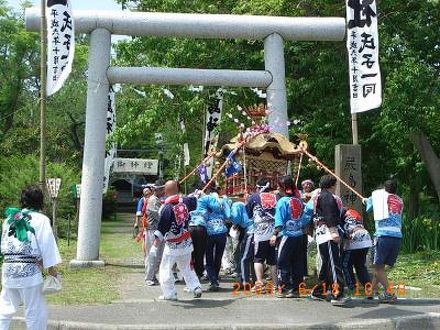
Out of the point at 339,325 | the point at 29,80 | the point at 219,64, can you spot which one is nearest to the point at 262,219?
the point at 339,325

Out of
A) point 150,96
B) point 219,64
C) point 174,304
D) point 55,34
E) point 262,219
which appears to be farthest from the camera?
point 150,96

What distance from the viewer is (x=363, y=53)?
1234cm

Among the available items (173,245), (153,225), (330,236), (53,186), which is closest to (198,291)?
(173,245)

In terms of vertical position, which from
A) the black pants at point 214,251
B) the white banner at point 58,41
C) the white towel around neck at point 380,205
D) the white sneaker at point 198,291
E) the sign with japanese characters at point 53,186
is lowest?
the white sneaker at point 198,291

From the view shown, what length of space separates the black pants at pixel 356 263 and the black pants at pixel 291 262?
2.14ft

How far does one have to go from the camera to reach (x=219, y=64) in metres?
19.0

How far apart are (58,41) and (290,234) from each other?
608 cm

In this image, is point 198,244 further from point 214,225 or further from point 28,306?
point 28,306

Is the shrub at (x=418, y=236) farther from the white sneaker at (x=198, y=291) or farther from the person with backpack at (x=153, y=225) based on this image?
the white sneaker at (x=198, y=291)

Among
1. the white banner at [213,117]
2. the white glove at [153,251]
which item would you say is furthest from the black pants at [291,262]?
the white banner at [213,117]

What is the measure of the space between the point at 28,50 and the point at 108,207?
30.6ft

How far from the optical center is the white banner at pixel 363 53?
12211 mm

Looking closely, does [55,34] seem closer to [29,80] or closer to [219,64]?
[219,64]

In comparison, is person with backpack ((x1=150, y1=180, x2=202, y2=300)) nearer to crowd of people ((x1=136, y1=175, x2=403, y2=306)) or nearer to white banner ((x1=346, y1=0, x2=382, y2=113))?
crowd of people ((x1=136, y1=175, x2=403, y2=306))
